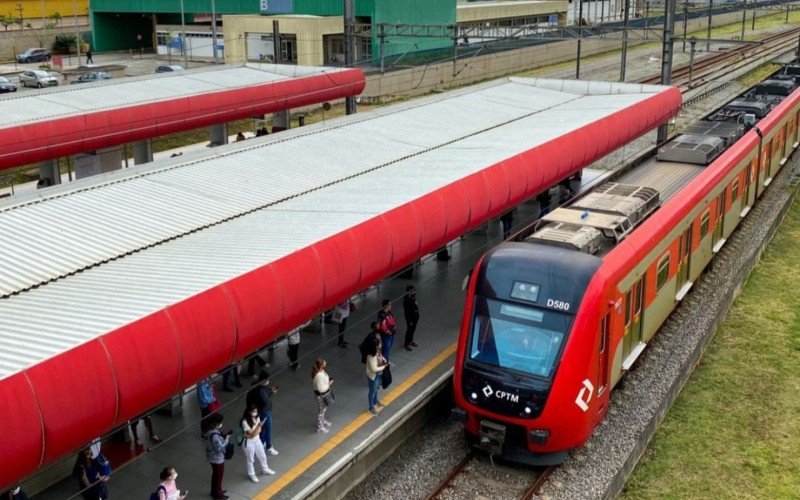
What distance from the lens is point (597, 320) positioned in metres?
12.9

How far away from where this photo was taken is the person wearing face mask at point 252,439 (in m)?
12.1

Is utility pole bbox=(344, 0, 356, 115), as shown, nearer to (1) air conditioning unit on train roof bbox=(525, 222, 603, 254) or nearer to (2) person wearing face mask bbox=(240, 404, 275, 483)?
(1) air conditioning unit on train roof bbox=(525, 222, 603, 254)

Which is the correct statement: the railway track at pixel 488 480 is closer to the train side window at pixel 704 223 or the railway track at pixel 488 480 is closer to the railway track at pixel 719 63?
the train side window at pixel 704 223

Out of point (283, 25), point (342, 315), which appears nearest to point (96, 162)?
point (342, 315)

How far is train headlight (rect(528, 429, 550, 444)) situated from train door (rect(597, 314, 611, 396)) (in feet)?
3.77

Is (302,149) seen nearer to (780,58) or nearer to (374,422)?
(374,422)

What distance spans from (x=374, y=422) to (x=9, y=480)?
21.6 feet

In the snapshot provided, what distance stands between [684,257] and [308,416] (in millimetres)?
8092

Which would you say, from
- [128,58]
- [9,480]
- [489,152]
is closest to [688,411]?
[489,152]

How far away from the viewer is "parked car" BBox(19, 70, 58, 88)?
168ft

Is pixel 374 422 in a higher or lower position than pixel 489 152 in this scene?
lower

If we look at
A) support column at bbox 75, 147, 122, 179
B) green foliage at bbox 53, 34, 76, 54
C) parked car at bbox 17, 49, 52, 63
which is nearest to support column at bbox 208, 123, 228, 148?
support column at bbox 75, 147, 122, 179

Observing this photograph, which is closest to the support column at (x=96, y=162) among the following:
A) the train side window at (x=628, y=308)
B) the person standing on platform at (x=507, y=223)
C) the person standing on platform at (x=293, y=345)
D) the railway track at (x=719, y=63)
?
the person standing on platform at (x=507, y=223)

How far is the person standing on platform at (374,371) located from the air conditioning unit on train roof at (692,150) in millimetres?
10105
